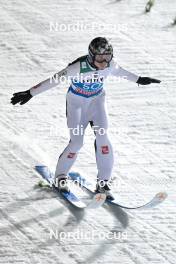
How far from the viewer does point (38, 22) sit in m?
13.5

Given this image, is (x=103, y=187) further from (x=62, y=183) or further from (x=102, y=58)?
(x=102, y=58)

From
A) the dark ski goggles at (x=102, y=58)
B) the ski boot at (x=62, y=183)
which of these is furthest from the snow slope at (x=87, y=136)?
the dark ski goggles at (x=102, y=58)

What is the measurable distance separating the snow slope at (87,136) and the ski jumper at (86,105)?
0.50m

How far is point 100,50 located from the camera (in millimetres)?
7754

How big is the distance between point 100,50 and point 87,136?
2.46 metres

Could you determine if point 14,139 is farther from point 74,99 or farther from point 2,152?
point 74,99

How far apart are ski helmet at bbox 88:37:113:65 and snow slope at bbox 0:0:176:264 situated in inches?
67.6

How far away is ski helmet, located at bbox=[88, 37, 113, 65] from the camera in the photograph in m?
7.75

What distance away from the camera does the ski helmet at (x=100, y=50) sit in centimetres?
775

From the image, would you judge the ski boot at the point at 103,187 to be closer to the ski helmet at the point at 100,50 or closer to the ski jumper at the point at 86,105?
the ski jumper at the point at 86,105

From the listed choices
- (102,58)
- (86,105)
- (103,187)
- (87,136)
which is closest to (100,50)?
(102,58)

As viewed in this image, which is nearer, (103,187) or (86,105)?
(86,105)

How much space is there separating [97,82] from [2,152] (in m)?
1.94

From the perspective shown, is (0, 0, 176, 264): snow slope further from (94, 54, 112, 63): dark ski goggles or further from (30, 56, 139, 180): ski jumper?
(94, 54, 112, 63): dark ski goggles
